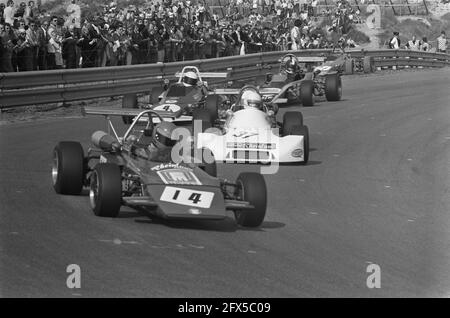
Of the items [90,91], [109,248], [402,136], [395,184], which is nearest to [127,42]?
[90,91]

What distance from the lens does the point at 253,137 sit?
49.8 feet

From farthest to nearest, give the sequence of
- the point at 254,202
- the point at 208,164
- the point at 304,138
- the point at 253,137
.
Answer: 1. the point at 304,138
2. the point at 253,137
3. the point at 208,164
4. the point at 254,202

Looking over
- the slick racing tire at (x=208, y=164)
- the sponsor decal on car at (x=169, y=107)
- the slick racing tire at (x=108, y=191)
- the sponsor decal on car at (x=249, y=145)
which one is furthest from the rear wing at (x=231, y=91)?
the slick racing tire at (x=108, y=191)

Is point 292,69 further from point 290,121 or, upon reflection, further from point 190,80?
point 290,121

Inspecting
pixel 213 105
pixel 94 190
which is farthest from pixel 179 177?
pixel 213 105

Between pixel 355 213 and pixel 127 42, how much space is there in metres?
14.2

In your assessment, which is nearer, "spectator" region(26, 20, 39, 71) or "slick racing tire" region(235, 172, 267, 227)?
"slick racing tire" region(235, 172, 267, 227)

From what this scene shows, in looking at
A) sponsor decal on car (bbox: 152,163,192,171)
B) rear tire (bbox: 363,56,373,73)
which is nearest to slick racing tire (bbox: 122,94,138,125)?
sponsor decal on car (bbox: 152,163,192,171)

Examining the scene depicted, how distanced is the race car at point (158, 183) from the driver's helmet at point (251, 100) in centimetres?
452

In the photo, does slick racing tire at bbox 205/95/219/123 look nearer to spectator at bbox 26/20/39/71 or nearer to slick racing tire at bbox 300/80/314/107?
spectator at bbox 26/20/39/71

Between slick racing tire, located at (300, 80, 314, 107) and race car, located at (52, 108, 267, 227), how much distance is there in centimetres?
1214

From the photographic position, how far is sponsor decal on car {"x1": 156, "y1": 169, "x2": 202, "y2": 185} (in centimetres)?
1057

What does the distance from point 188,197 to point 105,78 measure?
42.0 ft
